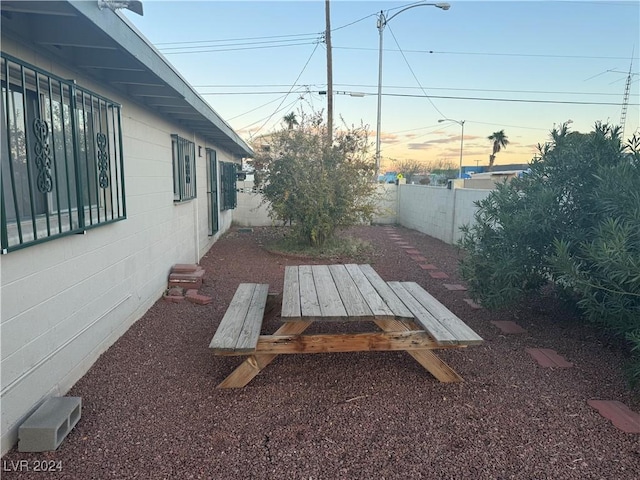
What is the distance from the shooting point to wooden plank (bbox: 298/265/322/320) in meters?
2.70

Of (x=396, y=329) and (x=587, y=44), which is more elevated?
(x=587, y=44)

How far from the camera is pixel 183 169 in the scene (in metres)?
6.18

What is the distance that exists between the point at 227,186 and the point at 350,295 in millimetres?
8149

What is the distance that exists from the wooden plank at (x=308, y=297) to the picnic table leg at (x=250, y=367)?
0.09 m

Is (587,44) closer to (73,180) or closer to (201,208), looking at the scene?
(201,208)

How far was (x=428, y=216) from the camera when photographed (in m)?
11.2

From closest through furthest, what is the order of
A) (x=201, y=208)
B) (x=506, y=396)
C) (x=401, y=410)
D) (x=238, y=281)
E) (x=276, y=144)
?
1. (x=401, y=410)
2. (x=506, y=396)
3. (x=238, y=281)
4. (x=201, y=208)
5. (x=276, y=144)

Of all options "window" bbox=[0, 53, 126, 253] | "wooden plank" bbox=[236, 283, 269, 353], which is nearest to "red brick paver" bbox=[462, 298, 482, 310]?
"wooden plank" bbox=[236, 283, 269, 353]

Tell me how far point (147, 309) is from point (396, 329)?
115 inches

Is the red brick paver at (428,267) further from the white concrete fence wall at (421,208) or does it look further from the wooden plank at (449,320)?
the wooden plank at (449,320)

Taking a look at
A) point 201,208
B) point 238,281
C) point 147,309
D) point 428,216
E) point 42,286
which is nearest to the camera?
point 42,286

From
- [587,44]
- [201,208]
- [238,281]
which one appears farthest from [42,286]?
[587,44]

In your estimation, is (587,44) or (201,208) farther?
(587,44)

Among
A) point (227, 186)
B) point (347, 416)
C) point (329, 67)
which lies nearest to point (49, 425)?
point (347, 416)
